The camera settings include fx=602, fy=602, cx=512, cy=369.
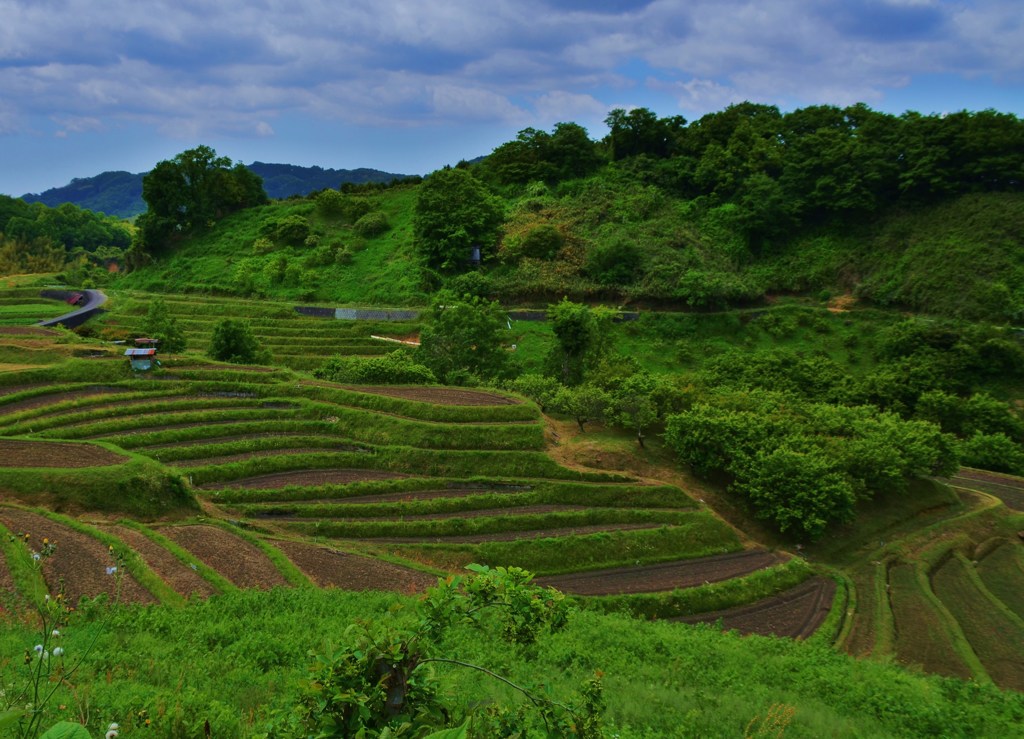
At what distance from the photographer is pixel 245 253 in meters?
67.0

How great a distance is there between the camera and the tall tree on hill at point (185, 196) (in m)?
67.3

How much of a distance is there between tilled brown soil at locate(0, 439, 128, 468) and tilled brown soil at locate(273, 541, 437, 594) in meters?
8.69

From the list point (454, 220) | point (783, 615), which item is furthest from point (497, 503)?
point (454, 220)

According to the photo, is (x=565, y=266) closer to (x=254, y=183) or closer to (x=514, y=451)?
(x=514, y=451)

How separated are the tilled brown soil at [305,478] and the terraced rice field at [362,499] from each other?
0.27 ft

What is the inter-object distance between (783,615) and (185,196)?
72560 mm

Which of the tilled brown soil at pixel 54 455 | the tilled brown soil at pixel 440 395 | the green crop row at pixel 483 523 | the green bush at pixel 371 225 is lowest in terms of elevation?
the green crop row at pixel 483 523

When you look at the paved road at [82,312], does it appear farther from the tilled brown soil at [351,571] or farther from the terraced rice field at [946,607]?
the terraced rice field at [946,607]

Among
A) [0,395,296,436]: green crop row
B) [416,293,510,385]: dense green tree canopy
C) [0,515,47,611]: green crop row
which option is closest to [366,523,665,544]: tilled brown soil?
[0,515,47,611]: green crop row

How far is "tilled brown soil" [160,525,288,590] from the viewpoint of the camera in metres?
18.8

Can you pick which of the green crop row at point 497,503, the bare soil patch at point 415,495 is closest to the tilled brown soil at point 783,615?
the green crop row at point 497,503

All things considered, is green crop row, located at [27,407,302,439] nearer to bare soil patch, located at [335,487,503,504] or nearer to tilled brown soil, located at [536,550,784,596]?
bare soil patch, located at [335,487,503,504]

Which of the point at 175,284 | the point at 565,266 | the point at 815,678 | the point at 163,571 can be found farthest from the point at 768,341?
the point at 175,284

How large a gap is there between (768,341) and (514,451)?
3133 cm
